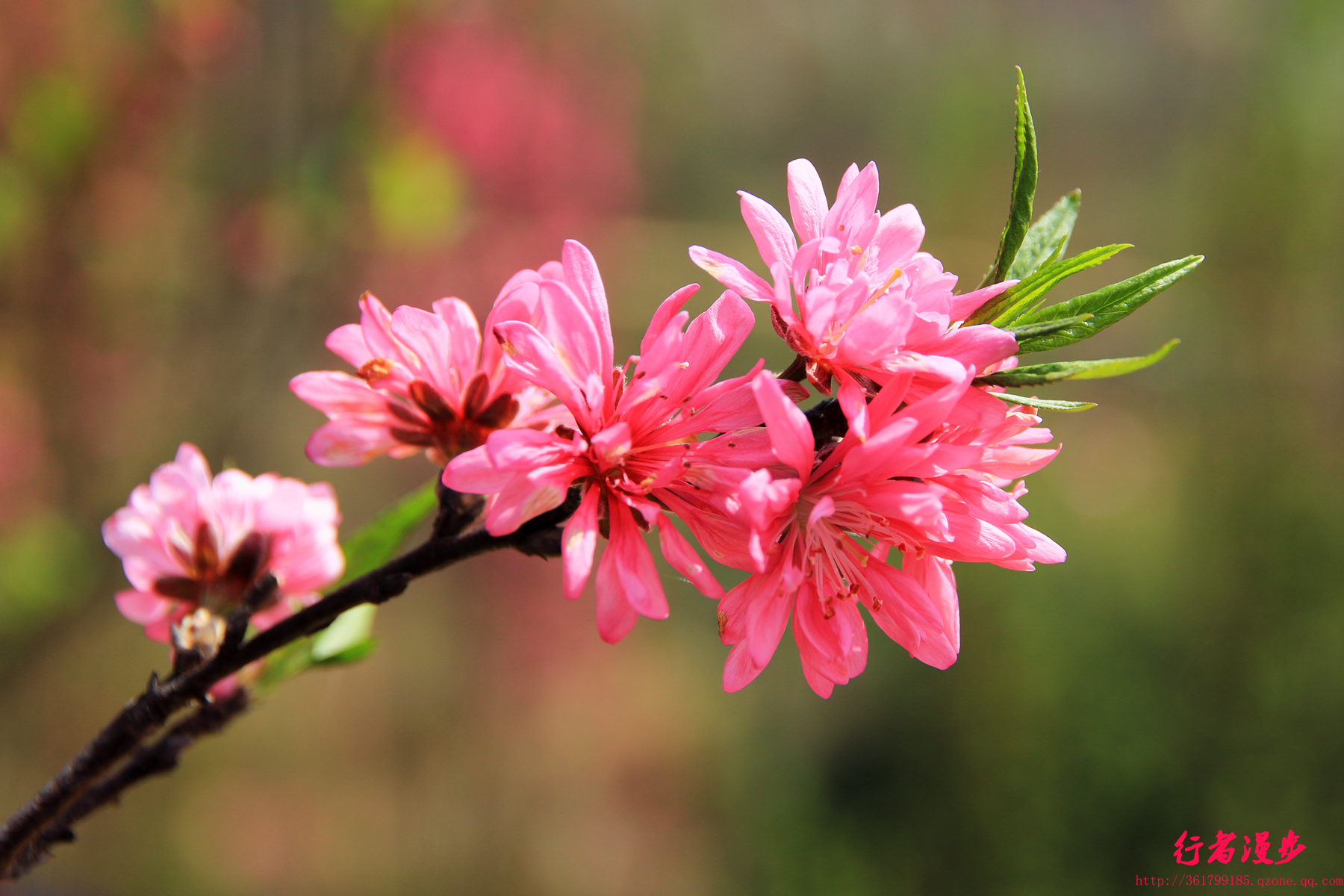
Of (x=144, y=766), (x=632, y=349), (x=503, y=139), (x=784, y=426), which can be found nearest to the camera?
(x=784, y=426)

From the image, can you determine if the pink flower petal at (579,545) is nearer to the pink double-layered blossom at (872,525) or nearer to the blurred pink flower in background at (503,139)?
the pink double-layered blossom at (872,525)

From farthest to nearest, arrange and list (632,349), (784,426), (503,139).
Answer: (632,349) < (503,139) < (784,426)

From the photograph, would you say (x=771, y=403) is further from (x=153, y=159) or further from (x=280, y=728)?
(x=280, y=728)

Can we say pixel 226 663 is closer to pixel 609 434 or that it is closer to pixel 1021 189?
pixel 609 434

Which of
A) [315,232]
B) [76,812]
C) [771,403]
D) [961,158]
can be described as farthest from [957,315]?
[961,158]

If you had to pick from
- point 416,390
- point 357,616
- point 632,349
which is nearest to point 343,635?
point 357,616

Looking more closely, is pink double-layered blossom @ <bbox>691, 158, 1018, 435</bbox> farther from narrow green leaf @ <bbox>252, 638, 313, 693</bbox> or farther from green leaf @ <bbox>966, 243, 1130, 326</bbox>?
narrow green leaf @ <bbox>252, 638, 313, 693</bbox>

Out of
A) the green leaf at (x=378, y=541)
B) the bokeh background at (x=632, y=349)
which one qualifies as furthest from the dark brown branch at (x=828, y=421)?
the bokeh background at (x=632, y=349)

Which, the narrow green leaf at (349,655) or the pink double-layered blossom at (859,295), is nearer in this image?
the pink double-layered blossom at (859,295)
